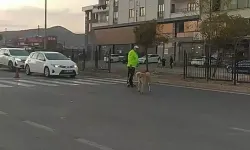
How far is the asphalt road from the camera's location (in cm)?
769

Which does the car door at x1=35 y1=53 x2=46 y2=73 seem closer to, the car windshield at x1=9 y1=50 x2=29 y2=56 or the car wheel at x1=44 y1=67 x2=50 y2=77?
the car wheel at x1=44 y1=67 x2=50 y2=77

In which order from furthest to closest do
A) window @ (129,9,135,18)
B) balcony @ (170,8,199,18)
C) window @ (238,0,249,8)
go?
window @ (129,9,135,18), balcony @ (170,8,199,18), window @ (238,0,249,8)

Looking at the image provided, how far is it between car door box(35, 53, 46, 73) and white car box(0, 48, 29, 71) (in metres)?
4.54

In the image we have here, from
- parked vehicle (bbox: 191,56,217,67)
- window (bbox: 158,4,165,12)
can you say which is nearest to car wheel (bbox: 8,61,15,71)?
parked vehicle (bbox: 191,56,217,67)

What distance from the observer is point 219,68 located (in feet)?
76.1

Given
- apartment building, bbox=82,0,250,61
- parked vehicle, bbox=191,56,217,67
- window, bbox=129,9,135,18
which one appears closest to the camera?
parked vehicle, bbox=191,56,217,67

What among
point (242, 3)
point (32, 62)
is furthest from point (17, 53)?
point (242, 3)

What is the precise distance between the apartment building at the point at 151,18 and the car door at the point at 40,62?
2933 cm

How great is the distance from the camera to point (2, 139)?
7.95 meters

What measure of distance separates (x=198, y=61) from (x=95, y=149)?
1672 centimetres

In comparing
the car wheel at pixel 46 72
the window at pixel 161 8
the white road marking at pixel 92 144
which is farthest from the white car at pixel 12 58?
the window at pixel 161 8

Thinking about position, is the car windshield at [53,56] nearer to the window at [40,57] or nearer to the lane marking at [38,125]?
the window at [40,57]

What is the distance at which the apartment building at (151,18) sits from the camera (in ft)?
201

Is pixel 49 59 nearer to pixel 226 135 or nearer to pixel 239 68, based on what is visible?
pixel 239 68
